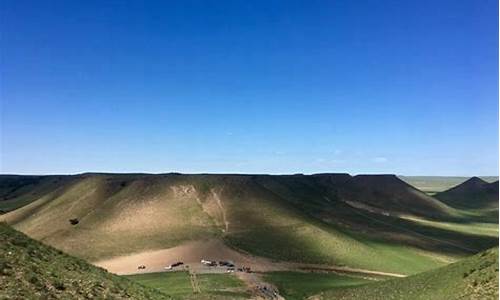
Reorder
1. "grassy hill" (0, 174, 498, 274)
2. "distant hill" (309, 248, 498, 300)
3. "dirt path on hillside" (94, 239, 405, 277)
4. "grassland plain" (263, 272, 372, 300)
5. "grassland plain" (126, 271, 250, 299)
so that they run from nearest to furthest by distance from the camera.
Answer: "distant hill" (309, 248, 498, 300) < "grassland plain" (126, 271, 250, 299) < "grassland plain" (263, 272, 372, 300) < "dirt path on hillside" (94, 239, 405, 277) < "grassy hill" (0, 174, 498, 274)

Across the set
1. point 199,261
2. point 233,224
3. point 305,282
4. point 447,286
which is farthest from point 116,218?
point 447,286

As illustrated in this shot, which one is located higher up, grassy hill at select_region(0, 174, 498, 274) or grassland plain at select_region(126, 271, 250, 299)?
grassy hill at select_region(0, 174, 498, 274)

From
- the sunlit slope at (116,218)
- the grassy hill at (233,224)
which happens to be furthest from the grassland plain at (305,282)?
the sunlit slope at (116,218)

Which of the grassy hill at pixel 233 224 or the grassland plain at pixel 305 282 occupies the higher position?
the grassy hill at pixel 233 224

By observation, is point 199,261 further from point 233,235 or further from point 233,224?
point 233,224

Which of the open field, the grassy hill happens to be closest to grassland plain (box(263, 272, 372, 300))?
the open field

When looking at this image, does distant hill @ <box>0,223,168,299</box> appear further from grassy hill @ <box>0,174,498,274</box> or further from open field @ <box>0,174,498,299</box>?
grassy hill @ <box>0,174,498,274</box>

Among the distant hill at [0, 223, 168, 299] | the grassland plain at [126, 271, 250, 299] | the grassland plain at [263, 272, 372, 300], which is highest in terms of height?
the distant hill at [0, 223, 168, 299]

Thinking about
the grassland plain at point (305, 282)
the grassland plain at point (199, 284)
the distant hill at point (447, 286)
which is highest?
the distant hill at point (447, 286)

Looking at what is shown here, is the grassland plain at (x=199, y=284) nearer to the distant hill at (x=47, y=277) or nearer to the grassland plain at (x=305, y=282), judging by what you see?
the grassland plain at (x=305, y=282)
